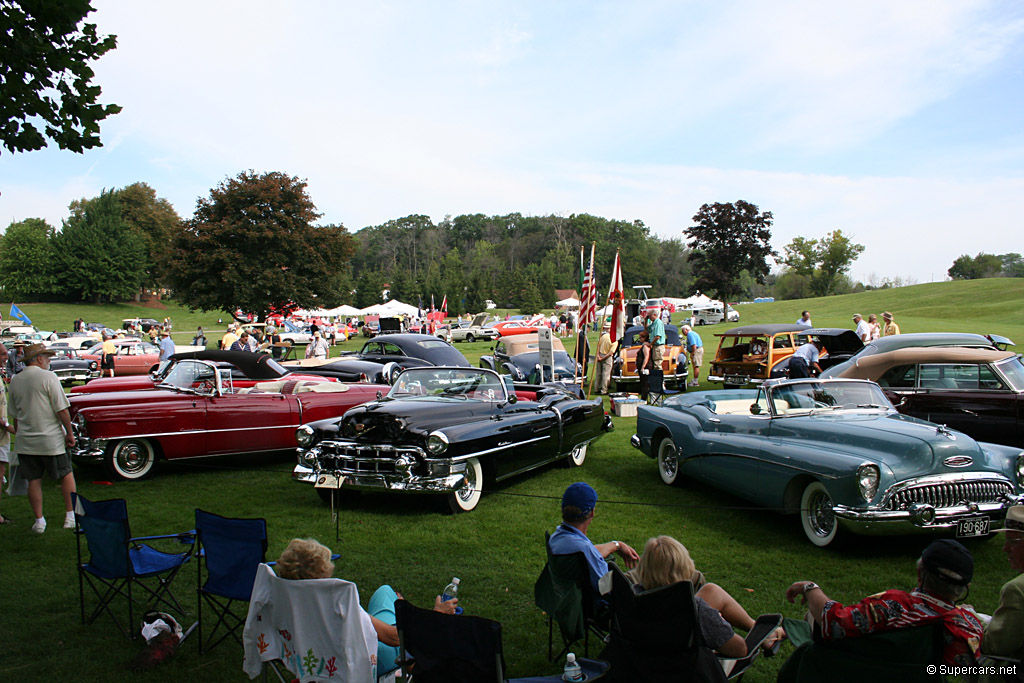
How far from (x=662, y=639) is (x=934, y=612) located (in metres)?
1.15

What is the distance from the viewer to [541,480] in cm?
888

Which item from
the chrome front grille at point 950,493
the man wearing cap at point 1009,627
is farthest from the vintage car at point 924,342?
the man wearing cap at point 1009,627

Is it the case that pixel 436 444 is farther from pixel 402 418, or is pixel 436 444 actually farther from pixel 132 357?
pixel 132 357

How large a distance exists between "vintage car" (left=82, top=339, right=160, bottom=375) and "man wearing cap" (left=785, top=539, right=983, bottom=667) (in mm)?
21003

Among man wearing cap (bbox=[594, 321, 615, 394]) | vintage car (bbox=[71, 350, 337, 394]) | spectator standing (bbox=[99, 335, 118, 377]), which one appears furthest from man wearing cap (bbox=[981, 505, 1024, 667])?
spectator standing (bbox=[99, 335, 118, 377])

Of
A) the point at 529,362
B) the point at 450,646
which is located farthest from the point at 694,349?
the point at 450,646

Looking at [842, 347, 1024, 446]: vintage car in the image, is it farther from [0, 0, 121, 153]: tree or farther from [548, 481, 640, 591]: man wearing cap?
[0, 0, 121, 153]: tree

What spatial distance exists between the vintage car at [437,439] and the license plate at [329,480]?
1 cm

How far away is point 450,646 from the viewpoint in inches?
115

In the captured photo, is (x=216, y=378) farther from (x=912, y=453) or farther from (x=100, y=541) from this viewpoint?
(x=912, y=453)

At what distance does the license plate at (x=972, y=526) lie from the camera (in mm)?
5480

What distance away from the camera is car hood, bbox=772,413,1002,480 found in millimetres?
5672

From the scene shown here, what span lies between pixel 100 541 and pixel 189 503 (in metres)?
3.60

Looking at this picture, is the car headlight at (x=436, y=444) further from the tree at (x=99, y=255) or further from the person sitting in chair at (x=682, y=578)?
the tree at (x=99, y=255)
